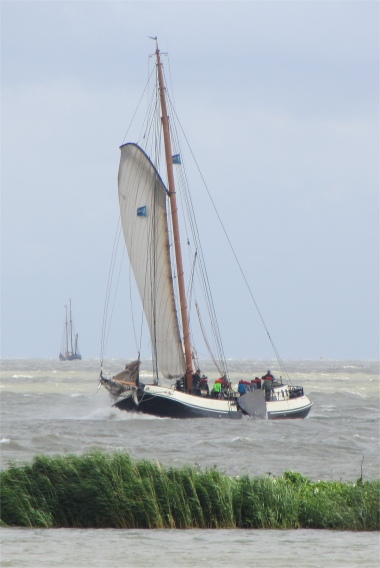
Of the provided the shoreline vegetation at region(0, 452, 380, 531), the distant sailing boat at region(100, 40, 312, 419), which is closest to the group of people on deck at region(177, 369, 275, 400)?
the distant sailing boat at region(100, 40, 312, 419)

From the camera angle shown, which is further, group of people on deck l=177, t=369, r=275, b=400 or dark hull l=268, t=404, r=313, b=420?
dark hull l=268, t=404, r=313, b=420

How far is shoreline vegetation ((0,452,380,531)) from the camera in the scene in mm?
14445

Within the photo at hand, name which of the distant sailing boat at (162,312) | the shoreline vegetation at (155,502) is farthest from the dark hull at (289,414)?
the shoreline vegetation at (155,502)

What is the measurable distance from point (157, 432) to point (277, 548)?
76.6 feet

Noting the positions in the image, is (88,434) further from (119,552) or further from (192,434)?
(119,552)

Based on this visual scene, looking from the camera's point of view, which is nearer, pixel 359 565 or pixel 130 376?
pixel 359 565

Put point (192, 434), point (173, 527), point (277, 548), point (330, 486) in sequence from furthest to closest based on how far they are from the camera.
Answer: point (192, 434), point (330, 486), point (173, 527), point (277, 548)

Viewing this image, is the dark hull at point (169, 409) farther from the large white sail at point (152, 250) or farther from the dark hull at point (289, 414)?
the dark hull at point (289, 414)

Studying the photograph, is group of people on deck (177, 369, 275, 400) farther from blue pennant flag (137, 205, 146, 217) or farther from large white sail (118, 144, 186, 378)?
blue pennant flag (137, 205, 146, 217)

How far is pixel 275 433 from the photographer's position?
36281 mm

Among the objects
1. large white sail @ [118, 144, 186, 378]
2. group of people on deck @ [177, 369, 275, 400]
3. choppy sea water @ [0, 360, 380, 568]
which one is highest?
large white sail @ [118, 144, 186, 378]

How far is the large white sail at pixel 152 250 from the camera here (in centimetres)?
4369

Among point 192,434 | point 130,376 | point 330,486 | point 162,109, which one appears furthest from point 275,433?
point 330,486

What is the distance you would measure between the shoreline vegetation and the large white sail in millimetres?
28681
